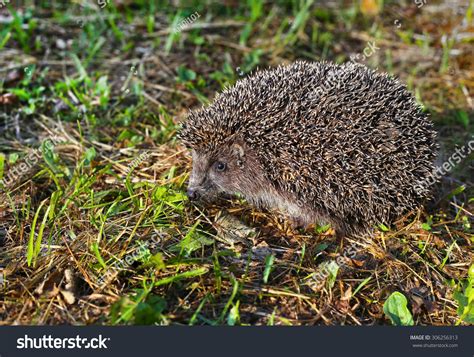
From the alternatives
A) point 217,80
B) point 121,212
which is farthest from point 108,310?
point 217,80

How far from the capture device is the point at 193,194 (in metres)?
5.69

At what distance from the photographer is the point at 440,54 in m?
8.96

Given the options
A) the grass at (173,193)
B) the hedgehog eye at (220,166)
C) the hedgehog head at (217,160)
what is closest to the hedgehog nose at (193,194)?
the hedgehog head at (217,160)

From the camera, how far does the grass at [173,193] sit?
4.72 m

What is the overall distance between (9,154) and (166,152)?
182 cm

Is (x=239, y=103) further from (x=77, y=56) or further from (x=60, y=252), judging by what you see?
(x=77, y=56)

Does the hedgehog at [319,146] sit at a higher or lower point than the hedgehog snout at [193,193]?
higher

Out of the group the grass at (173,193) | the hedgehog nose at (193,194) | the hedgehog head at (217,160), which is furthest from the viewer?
the hedgehog nose at (193,194)

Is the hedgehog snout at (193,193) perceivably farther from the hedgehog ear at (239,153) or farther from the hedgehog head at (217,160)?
the hedgehog ear at (239,153)

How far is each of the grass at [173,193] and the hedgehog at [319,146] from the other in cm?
28

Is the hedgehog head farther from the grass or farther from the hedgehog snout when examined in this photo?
the grass

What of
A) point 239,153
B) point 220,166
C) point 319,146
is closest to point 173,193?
point 220,166

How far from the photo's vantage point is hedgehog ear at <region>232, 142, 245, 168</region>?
18.4ft

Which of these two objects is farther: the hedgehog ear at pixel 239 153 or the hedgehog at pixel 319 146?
the hedgehog ear at pixel 239 153
